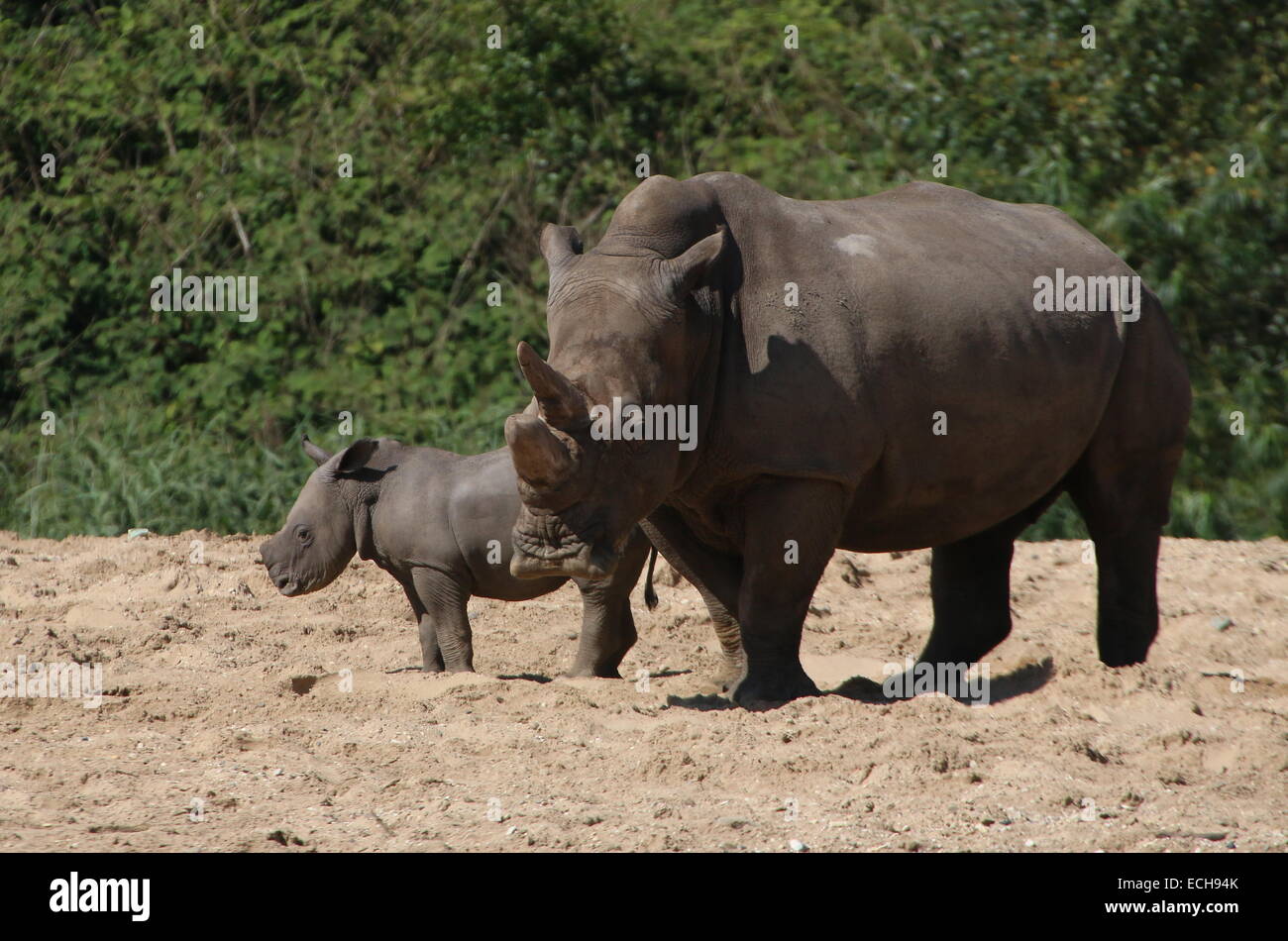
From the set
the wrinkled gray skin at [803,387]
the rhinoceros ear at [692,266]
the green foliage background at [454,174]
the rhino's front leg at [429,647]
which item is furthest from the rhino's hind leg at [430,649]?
the green foliage background at [454,174]

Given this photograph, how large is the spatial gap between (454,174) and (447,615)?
685 centimetres

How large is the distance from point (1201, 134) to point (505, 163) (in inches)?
204

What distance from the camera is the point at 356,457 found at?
704 centimetres

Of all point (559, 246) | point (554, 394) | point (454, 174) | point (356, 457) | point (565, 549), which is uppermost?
point (454, 174)

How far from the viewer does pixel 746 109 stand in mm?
13750

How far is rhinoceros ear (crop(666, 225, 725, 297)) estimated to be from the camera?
510 cm

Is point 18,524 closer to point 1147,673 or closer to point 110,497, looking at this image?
point 110,497

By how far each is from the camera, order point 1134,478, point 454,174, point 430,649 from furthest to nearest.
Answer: point 454,174 → point 430,649 → point 1134,478

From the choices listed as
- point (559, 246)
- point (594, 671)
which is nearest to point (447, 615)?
point (594, 671)

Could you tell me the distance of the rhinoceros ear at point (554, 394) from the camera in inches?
181

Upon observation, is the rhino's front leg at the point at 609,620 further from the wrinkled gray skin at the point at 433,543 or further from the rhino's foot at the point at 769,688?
the rhino's foot at the point at 769,688

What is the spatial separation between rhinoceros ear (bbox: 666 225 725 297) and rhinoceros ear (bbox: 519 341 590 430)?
52 centimetres

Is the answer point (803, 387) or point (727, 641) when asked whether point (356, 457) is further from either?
point (803, 387)
